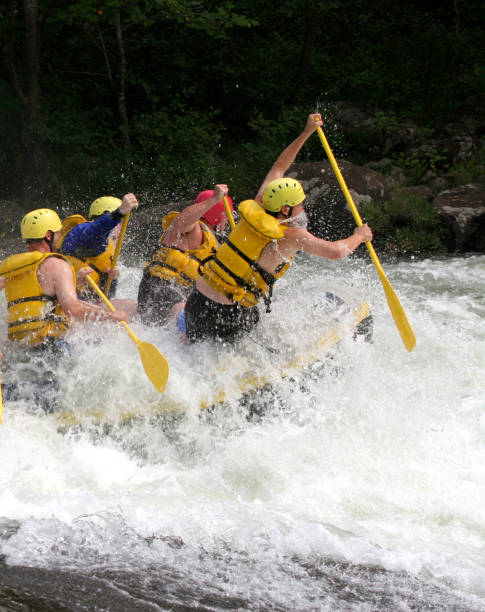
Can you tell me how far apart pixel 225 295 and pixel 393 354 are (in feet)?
5.22

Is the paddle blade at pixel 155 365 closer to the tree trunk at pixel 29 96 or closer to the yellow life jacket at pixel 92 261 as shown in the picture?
the yellow life jacket at pixel 92 261

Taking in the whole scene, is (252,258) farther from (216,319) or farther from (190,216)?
(190,216)

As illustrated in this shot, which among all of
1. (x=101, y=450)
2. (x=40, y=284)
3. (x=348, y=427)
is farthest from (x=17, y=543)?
(x=348, y=427)

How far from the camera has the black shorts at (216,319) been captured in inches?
171

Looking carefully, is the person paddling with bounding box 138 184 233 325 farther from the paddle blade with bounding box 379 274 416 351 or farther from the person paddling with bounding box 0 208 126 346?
the paddle blade with bounding box 379 274 416 351

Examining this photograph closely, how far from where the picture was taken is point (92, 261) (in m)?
5.20

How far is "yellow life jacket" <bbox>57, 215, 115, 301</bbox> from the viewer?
5.12 m

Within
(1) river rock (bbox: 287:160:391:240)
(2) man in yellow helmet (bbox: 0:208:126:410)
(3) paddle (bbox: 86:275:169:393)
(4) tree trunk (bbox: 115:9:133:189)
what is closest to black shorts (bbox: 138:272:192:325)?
(2) man in yellow helmet (bbox: 0:208:126:410)

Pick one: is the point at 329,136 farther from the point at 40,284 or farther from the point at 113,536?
the point at 113,536

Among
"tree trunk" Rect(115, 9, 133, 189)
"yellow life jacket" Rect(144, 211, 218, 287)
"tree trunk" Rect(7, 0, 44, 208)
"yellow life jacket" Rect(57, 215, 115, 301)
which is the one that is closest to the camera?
"yellow life jacket" Rect(144, 211, 218, 287)

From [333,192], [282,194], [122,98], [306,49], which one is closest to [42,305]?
[282,194]

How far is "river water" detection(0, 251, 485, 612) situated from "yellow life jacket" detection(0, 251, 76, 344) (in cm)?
25

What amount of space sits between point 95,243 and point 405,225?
4.68 metres

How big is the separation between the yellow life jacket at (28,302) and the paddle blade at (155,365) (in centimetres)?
59
